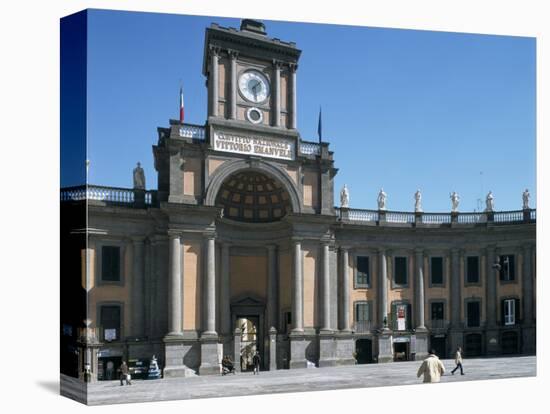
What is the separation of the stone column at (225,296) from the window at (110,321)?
5.15 m

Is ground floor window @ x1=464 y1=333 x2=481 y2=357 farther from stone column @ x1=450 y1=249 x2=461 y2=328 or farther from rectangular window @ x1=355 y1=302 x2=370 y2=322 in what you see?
rectangular window @ x1=355 y1=302 x2=370 y2=322

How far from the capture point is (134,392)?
25.1 meters

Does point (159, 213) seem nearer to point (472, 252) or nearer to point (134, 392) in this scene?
point (134, 392)

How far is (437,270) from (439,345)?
3.90 meters

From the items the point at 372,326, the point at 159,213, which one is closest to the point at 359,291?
the point at 372,326

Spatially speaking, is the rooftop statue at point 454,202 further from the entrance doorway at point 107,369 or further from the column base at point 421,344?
the entrance doorway at point 107,369

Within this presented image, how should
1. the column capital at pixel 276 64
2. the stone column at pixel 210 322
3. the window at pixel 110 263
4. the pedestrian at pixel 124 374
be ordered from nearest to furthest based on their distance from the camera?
the pedestrian at pixel 124 374
the window at pixel 110 263
the stone column at pixel 210 322
the column capital at pixel 276 64

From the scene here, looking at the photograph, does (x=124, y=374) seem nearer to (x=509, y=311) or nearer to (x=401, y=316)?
(x=401, y=316)

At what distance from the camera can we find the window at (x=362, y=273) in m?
36.5

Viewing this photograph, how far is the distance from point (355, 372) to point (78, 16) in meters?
18.0

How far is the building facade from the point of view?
29656 millimetres

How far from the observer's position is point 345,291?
36062mm

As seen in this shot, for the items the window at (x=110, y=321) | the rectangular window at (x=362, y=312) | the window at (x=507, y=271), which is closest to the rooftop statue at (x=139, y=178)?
the window at (x=110, y=321)

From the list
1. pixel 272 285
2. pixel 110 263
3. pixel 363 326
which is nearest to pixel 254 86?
pixel 272 285
